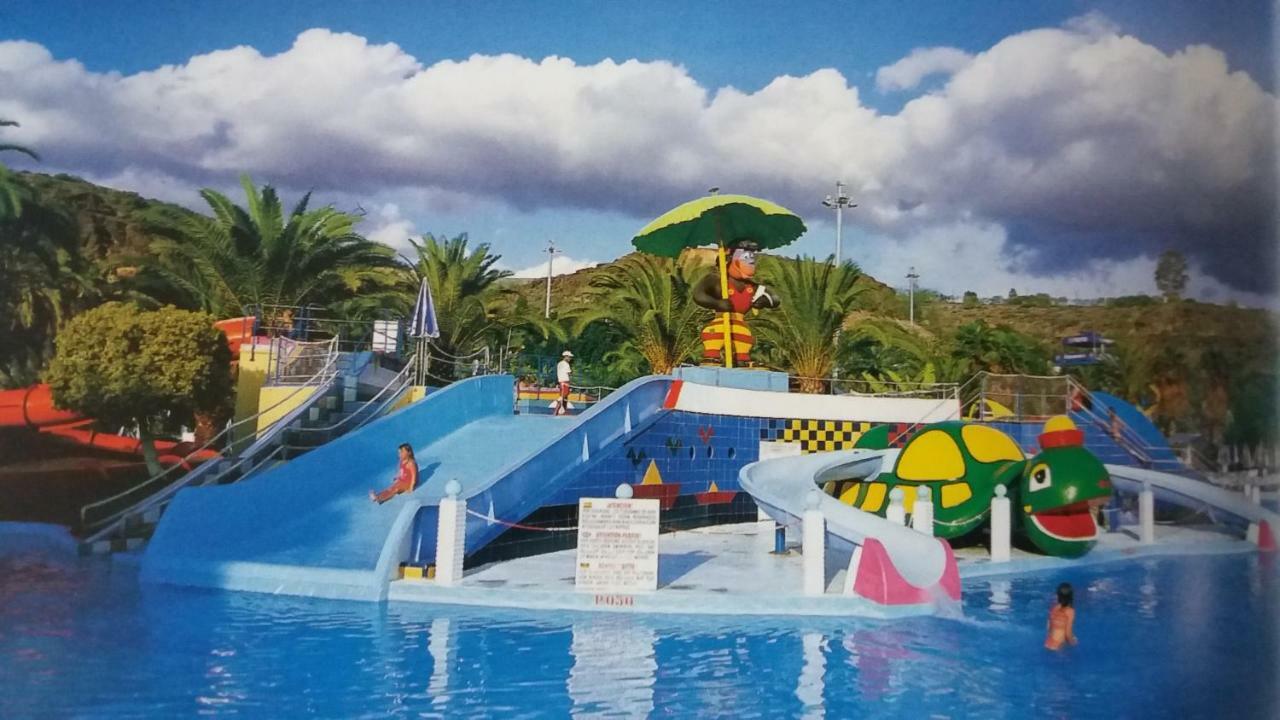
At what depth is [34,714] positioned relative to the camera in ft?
17.4

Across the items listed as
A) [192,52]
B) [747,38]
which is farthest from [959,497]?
[192,52]

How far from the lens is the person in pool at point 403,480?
1045cm

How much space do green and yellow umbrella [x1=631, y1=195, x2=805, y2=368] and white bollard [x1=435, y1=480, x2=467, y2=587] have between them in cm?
A: 562

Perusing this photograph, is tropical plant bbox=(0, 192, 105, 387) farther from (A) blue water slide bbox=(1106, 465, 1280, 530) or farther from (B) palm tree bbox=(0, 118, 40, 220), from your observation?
(A) blue water slide bbox=(1106, 465, 1280, 530)

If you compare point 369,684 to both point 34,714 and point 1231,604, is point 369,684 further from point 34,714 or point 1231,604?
point 1231,604

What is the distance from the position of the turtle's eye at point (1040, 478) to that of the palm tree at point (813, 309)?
7.50 meters

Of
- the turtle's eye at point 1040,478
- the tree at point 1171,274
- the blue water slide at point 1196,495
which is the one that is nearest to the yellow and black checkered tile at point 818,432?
the turtle's eye at point 1040,478

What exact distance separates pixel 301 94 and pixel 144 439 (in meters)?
4.43

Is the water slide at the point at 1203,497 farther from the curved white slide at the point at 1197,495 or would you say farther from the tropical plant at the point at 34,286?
the tropical plant at the point at 34,286

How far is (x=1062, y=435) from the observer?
413 inches

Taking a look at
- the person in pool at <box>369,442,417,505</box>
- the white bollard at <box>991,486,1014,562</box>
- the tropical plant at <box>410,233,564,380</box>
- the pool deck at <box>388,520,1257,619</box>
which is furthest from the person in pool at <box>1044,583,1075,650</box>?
the tropical plant at <box>410,233,564,380</box>

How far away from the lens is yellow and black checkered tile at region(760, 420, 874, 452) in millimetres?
14430

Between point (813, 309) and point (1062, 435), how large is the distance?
8172mm

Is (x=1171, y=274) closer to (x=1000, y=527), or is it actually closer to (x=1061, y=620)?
(x=1061, y=620)
